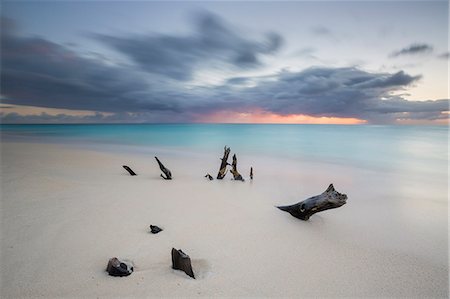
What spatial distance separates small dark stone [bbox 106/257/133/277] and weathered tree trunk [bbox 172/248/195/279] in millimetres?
597

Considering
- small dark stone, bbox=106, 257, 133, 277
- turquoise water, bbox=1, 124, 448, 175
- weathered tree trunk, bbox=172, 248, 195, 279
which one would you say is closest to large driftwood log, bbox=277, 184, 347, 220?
weathered tree trunk, bbox=172, 248, 195, 279

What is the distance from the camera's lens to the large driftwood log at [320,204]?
16.1 ft

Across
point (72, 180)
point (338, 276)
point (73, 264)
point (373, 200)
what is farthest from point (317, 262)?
point (72, 180)

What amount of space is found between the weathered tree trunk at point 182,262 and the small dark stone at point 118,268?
1.96 ft

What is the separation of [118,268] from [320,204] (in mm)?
3837

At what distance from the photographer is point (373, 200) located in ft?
24.1

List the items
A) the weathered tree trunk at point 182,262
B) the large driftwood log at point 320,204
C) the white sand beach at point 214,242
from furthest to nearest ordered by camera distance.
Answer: the large driftwood log at point 320,204 → the weathered tree trunk at point 182,262 → the white sand beach at point 214,242

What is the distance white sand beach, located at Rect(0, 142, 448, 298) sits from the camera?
3.22m

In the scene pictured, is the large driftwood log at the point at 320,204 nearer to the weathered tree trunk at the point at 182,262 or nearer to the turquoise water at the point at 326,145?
the weathered tree trunk at the point at 182,262

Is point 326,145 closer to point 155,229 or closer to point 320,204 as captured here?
point 320,204

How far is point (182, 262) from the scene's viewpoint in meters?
3.37

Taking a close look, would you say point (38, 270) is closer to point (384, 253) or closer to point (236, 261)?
point (236, 261)

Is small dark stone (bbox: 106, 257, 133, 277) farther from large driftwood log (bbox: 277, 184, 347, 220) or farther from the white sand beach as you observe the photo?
large driftwood log (bbox: 277, 184, 347, 220)

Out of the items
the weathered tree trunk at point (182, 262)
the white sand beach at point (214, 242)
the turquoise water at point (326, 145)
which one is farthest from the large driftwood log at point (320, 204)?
the turquoise water at point (326, 145)
